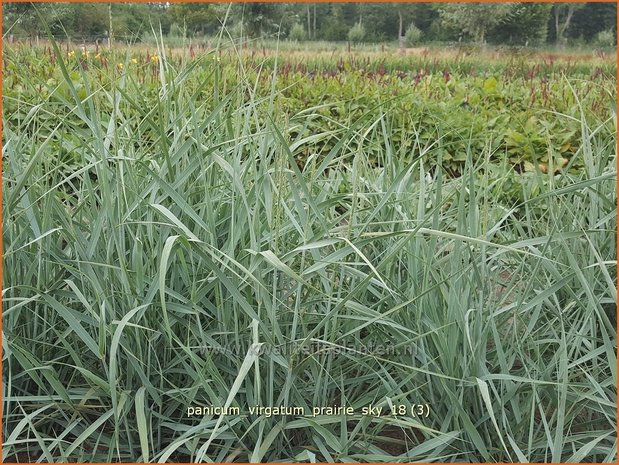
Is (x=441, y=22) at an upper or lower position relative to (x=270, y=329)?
upper

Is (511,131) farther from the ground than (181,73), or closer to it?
closer to it

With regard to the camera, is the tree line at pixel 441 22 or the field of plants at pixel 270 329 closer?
the field of plants at pixel 270 329

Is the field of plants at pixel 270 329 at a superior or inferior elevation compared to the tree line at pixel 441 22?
inferior

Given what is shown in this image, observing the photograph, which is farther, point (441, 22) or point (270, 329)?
point (441, 22)

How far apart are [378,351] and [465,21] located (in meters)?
13.0

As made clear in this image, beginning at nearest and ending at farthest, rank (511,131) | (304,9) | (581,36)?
(511,131) → (304,9) → (581,36)

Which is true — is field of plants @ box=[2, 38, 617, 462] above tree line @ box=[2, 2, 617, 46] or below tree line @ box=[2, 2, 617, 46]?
below

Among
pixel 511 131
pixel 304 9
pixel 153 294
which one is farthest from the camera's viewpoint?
pixel 304 9

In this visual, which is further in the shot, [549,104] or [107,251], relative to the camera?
[549,104]

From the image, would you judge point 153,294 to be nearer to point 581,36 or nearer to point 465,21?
point 581,36

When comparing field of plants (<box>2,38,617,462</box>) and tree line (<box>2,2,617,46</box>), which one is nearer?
field of plants (<box>2,38,617,462</box>)

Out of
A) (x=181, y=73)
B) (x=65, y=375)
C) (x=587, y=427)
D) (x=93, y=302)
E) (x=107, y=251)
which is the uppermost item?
(x=181, y=73)

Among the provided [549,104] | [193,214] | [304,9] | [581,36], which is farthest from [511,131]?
[581,36]

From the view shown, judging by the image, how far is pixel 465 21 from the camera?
1348cm
